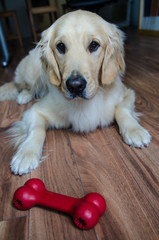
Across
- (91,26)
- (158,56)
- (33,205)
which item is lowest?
(158,56)

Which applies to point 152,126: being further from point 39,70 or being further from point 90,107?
point 39,70

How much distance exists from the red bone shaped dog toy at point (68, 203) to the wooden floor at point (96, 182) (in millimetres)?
47

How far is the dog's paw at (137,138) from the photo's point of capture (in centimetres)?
123

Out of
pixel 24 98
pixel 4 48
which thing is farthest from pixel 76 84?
pixel 4 48

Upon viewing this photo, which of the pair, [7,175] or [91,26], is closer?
[7,175]

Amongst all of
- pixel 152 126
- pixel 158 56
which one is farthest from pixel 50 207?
pixel 158 56

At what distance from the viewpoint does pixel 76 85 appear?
3.72 ft

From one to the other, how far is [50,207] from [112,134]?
72 cm

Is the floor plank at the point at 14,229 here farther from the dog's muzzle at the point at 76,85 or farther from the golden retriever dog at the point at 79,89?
the dog's muzzle at the point at 76,85

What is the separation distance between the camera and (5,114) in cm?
194

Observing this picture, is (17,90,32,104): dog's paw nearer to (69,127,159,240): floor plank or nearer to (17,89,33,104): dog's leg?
(17,89,33,104): dog's leg

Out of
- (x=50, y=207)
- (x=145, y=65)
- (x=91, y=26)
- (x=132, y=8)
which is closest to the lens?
(x=50, y=207)

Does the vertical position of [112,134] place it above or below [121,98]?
below

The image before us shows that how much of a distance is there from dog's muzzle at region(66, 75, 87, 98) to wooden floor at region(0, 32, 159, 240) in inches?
14.4
